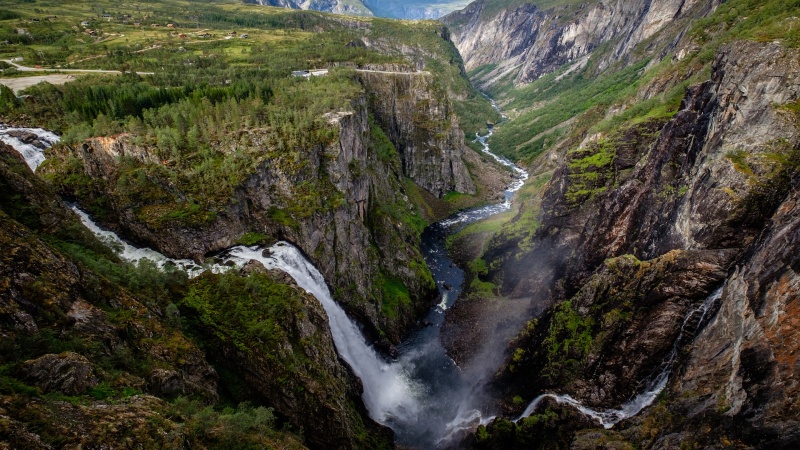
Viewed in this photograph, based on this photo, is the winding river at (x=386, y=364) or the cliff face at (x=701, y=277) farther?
the winding river at (x=386, y=364)

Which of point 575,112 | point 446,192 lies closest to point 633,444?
point 446,192

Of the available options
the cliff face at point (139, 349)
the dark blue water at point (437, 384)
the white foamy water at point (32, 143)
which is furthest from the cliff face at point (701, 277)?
the white foamy water at point (32, 143)

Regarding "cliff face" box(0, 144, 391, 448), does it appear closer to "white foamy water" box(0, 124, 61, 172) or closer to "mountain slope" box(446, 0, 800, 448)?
"white foamy water" box(0, 124, 61, 172)

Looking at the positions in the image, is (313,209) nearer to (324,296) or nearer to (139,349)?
(324,296)

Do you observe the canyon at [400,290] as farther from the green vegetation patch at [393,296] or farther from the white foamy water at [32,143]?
the green vegetation patch at [393,296]

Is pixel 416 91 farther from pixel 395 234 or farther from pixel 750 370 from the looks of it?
pixel 750 370
